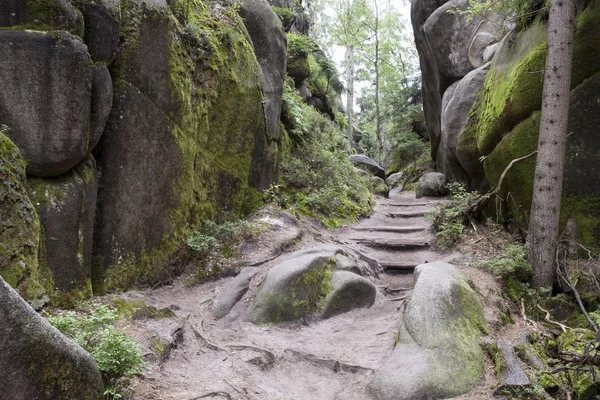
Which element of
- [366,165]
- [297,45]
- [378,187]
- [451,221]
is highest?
[297,45]

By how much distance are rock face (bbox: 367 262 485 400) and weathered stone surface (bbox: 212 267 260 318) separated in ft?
9.38

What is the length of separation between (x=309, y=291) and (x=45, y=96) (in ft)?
15.7

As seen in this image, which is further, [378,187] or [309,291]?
[378,187]

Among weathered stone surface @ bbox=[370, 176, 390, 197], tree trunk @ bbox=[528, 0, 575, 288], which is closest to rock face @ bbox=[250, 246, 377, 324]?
tree trunk @ bbox=[528, 0, 575, 288]

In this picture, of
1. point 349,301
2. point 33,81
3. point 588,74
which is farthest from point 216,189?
point 588,74

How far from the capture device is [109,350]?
12.8 feet

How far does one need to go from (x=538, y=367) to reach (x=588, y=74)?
19.1 ft

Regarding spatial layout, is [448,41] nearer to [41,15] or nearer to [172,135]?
[172,135]

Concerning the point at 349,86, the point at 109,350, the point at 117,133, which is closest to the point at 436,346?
the point at 109,350

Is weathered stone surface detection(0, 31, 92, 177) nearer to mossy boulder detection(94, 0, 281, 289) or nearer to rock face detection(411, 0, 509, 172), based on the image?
mossy boulder detection(94, 0, 281, 289)

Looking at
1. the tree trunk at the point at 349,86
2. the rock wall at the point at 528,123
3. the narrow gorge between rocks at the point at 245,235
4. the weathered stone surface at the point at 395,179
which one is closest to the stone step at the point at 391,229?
the narrow gorge between rocks at the point at 245,235

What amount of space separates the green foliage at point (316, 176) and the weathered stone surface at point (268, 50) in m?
1.49

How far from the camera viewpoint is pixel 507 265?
25.0ft

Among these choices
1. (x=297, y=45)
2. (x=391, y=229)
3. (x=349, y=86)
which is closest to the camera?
(x=391, y=229)
